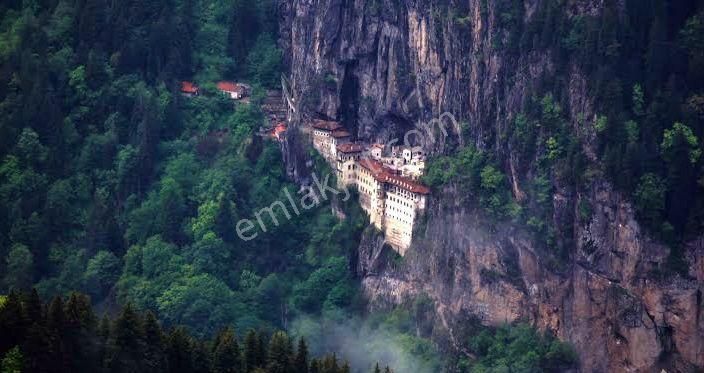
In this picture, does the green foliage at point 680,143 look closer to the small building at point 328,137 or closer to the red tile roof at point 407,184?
the red tile roof at point 407,184

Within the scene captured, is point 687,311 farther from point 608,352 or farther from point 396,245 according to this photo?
point 396,245

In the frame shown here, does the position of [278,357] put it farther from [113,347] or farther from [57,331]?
[57,331]

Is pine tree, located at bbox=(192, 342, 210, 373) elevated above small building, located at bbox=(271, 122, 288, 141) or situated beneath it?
situated beneath

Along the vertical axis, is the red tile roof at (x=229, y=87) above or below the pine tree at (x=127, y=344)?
above

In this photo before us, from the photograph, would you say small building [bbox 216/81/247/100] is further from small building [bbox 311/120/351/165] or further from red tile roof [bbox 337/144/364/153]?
red tile roof [bbox 337/144/364/153]

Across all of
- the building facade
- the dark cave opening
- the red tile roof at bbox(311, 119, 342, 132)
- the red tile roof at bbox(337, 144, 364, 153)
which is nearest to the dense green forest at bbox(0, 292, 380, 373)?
the building facade

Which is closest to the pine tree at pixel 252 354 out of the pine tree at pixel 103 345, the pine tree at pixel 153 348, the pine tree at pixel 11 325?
the pine tree at pixel 153 348
